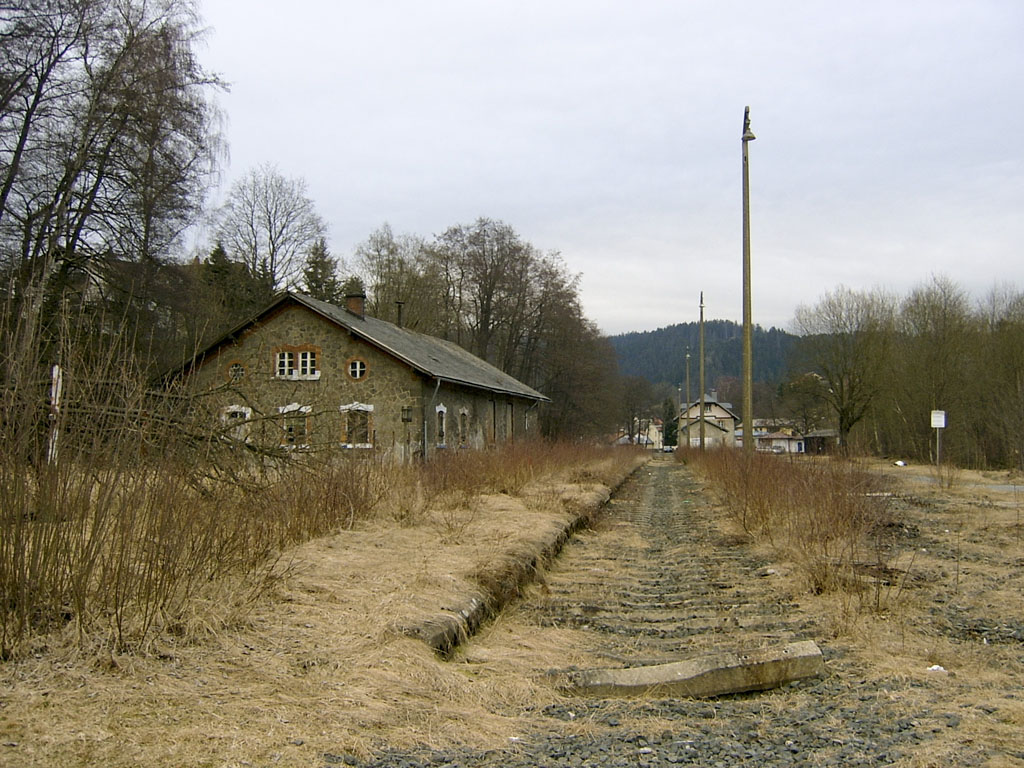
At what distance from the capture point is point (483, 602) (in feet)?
22.7

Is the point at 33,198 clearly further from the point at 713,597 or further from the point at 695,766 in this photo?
the point at 695,766

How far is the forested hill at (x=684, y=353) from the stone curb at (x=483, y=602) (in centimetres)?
13058

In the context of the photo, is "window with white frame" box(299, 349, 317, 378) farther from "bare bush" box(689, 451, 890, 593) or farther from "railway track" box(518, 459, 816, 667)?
"bare bush" box(689, 451, 890, 593)

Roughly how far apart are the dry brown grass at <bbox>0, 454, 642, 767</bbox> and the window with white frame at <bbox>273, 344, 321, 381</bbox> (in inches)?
743

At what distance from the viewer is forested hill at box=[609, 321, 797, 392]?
13962cm

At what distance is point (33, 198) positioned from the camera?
1875cm

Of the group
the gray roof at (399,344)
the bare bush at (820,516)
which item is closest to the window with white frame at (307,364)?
the gray roof at (399,344)

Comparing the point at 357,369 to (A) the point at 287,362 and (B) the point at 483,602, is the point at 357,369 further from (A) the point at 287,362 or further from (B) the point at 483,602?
(B) the point at 483,602

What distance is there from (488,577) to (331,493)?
2.59 metres

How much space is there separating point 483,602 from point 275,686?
112 inches

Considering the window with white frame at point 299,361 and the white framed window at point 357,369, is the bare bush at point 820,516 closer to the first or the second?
the white framed window at point 357,369

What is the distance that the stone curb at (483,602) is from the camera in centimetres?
555

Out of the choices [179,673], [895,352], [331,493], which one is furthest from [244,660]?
[895,352]

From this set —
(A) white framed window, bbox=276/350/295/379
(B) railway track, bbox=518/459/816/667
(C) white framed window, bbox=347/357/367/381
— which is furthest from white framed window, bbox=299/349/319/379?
(B) railway track, bbox=518/459/816/667
